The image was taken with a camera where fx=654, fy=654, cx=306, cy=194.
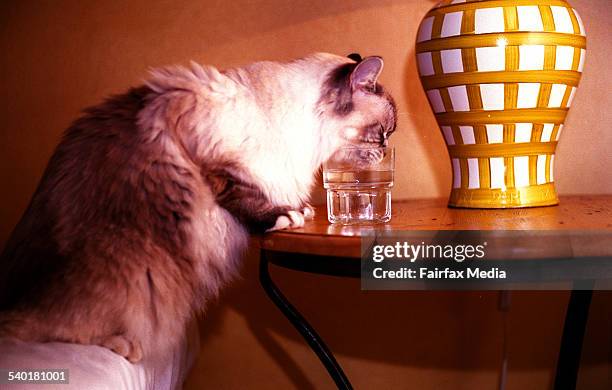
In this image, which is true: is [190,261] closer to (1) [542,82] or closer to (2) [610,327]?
(1) [542,82]

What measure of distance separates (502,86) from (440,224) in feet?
0.91

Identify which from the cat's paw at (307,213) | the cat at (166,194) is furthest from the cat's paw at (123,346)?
the cat's paw at (307,213)

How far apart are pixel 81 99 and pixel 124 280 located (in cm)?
85

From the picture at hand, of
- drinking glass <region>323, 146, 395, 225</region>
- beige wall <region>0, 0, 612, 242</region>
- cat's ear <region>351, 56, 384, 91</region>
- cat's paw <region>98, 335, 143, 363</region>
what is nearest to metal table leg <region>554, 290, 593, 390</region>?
beige wall <region>0, 0, 612, 242</region>

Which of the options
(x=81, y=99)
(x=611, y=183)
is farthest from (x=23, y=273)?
(x=611, y=183)

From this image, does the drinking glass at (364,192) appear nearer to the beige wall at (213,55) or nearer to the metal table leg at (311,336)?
the metal table leg at (311,336)

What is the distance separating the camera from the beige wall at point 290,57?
1.61 m

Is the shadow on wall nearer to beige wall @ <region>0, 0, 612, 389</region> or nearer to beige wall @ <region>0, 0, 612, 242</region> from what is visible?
beige wall @ <region>0, 0, 612, 389</region>

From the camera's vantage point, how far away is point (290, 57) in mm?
1652

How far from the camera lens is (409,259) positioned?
2.99 ft

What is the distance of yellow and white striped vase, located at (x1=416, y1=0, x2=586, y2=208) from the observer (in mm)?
1089

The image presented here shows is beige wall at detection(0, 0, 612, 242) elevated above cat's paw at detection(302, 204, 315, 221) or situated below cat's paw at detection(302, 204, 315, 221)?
above

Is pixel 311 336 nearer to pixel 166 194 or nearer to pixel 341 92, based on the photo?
pixel 166 194

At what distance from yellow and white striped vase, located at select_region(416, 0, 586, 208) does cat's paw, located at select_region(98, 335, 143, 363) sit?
64 cm
